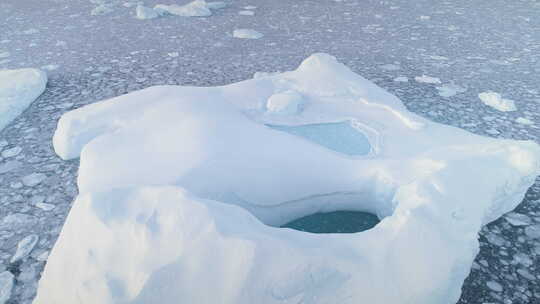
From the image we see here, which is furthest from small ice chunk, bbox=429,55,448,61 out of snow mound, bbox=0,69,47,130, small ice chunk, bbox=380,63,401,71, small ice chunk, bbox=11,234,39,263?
small ice chunk, bbox=11,234,39,263

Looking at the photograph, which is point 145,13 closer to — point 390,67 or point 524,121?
point 390,67

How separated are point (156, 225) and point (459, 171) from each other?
65cm

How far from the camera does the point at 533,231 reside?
1085mm

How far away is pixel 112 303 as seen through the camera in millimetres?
706

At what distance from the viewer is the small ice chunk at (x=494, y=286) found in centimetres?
94

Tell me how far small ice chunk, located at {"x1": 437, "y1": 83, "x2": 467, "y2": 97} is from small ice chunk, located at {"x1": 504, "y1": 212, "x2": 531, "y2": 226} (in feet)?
2.53

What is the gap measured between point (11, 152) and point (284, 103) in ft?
2.92

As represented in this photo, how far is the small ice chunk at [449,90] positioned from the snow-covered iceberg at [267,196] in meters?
0.51

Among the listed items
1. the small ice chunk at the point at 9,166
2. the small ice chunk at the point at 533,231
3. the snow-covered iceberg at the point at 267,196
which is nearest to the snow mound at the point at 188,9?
the snow-covered iceberg at the point at 267,196

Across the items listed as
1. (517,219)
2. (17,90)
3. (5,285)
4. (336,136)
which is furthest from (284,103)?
(17,90)

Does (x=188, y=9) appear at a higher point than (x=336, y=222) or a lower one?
lower

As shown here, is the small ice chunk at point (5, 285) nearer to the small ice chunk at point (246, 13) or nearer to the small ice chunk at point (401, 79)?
the small ice chunk at point (401, 79)

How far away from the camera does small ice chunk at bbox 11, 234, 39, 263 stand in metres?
1.03

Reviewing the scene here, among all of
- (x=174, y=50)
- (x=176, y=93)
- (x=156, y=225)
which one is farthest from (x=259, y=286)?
(x=174, y=50)
